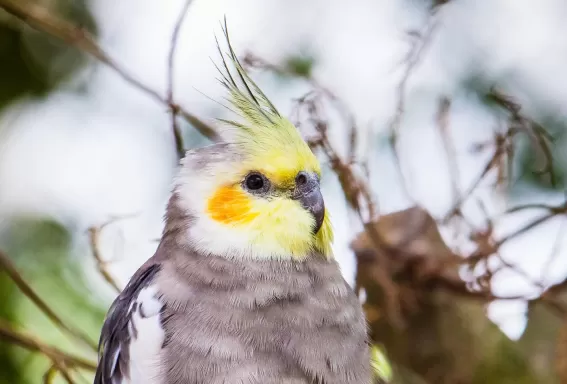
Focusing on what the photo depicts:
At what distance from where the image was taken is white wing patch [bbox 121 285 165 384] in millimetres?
942

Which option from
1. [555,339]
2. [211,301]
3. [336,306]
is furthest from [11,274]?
[555,339]

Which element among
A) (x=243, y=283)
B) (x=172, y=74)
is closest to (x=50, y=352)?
(x=243, y=283)

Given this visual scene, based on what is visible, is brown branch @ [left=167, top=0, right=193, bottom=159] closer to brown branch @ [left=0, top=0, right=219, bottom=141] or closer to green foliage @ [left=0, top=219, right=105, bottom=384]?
brown branch @ [left=0, top=0, right=219, bottom=141]

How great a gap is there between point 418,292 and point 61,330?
80 cm

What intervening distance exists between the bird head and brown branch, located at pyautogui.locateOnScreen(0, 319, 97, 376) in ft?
1.32

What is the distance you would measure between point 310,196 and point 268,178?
0.25 ft

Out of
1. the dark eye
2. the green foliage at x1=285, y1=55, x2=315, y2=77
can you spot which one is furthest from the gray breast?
the green foliage at x1=285, y1=55, x2=315, y2=77

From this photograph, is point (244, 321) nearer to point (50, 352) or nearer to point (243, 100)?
point (243, 100)

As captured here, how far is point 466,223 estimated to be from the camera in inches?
54.7

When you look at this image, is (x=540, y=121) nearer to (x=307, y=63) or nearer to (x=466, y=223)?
(x=466, y=223)

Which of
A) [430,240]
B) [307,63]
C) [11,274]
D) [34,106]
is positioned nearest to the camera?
[11,274]

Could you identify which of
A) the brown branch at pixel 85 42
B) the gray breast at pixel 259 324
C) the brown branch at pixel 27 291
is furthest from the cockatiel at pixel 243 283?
the brown branch at pixel 27 291

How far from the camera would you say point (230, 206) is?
3.55 feet

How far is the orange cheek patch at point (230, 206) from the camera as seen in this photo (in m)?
1.07
